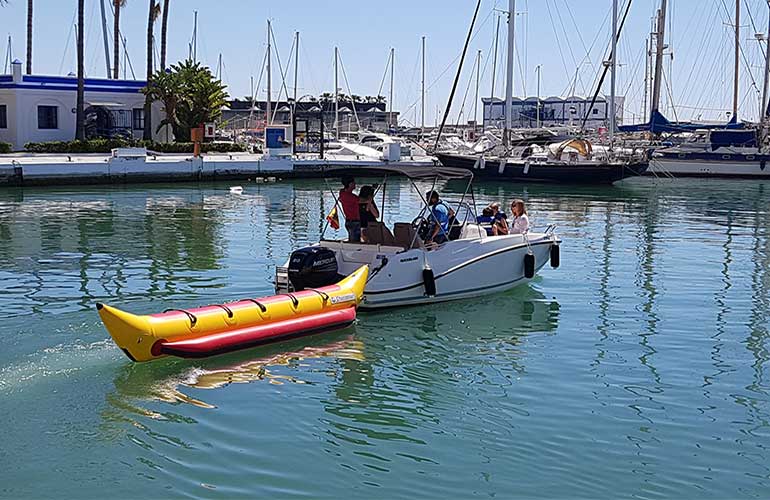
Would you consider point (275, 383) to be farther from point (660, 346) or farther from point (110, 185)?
point (110, 185)

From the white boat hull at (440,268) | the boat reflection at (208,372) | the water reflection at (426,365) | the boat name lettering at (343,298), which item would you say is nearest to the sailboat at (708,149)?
the white boat hull at (440,268)

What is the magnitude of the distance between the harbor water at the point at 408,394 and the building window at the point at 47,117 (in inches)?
1449

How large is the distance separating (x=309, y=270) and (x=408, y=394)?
3.79 meters

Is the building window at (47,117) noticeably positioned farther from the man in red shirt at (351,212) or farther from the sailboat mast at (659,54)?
the man in red shirt at (351,212)

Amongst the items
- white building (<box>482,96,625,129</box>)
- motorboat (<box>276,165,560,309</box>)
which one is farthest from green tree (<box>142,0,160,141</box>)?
white building (<box>482,96,625,129</box>)

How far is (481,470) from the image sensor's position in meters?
8.66

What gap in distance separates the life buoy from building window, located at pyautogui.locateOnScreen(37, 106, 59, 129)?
147 feet

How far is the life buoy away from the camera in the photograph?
16.8m

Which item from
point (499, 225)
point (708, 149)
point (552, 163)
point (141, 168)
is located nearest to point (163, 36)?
point (141, 168)

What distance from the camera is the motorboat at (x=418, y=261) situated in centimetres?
1433

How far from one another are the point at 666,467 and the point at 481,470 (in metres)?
1.79

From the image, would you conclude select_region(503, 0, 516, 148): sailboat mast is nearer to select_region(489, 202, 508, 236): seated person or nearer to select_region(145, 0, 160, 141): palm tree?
select_region(145, 0, 160, 141): palm tree

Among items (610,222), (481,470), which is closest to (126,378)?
(481,470)

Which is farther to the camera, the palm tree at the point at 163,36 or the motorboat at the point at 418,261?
the palm tree at the point at 163,36
